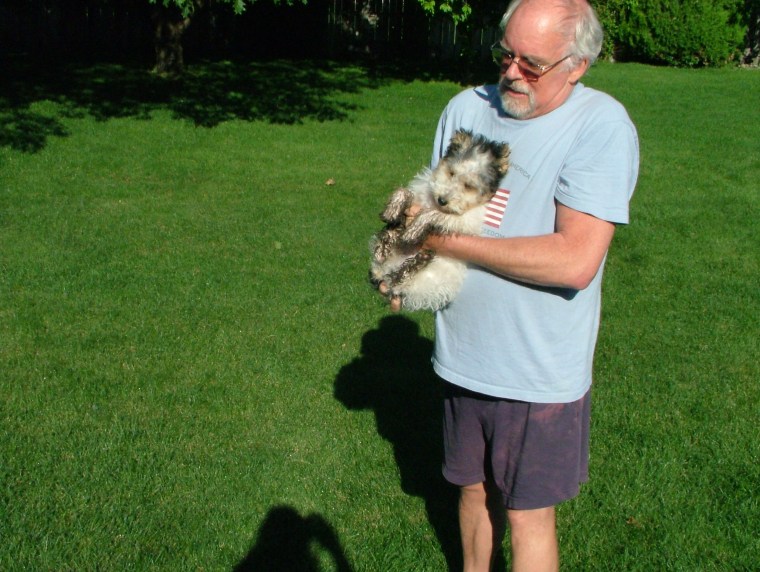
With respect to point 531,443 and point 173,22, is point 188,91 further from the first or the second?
point 531,443

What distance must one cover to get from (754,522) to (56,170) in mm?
8718

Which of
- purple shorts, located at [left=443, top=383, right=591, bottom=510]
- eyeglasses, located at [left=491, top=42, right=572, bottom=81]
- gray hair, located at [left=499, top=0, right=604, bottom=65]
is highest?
gray hair, located at [left=499, top=0, right=604, bottom=65]

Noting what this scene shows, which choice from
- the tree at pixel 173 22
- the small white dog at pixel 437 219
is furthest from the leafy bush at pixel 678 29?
the small white dog at pixel 437 219

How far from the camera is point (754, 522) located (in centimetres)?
409

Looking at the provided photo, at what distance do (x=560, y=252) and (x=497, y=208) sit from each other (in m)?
0.35

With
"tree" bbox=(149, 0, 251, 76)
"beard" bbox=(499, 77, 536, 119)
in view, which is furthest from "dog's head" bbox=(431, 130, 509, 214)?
"tree" bbox=(149, 0, 251, 76)

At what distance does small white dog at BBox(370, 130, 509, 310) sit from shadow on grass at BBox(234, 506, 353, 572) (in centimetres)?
142

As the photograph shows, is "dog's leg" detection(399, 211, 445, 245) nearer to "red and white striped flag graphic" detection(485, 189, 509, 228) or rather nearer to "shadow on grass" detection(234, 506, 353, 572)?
"red and white striped flag graphic" detection(485, 189, 509, 228)

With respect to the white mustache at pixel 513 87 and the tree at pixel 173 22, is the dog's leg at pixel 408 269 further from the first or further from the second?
the tree at pixel 173 22

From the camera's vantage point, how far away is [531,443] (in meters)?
2.88

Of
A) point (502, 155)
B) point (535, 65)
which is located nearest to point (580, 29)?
point (535, 65)

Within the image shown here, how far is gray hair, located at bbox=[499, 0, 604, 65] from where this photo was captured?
2.60 meters

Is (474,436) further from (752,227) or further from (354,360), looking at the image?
(752,227)

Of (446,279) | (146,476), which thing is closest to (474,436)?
(446,279)
